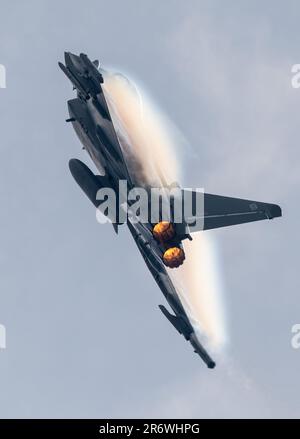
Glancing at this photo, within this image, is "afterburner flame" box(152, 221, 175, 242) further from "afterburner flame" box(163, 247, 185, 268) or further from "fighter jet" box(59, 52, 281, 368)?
"afterburner flame" box(163, 247, 185, 268)

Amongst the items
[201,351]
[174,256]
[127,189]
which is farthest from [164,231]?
[201,351]

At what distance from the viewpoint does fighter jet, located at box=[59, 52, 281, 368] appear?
56188mm

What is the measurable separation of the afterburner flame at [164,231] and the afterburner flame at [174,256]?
0.75 metres

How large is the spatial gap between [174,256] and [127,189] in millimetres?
5902

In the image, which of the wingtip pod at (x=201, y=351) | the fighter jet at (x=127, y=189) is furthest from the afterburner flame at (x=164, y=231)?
the wingtip pod at (x=201, y=351)

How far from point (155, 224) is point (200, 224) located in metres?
2.85

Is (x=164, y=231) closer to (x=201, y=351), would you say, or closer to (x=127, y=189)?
(x=127, y=189)

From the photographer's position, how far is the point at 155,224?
57281mm

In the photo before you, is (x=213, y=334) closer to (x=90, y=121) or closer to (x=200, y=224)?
(x=200, y=224)

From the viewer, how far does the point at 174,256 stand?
56.8 metres

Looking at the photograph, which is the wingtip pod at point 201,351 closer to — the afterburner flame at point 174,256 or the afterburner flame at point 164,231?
the afterburner flame at point 174,256

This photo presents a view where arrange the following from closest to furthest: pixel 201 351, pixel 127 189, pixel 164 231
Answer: pixel 164 231 → pixel 201 351 → pixel 127 189

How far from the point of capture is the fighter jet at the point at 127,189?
184 ft

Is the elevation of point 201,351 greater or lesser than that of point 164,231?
lesser
